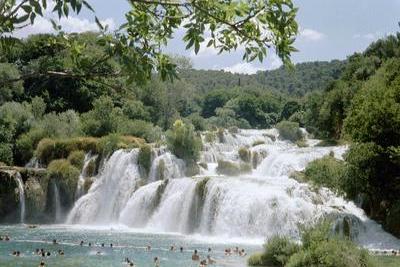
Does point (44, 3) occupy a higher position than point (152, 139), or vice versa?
point (152, 139)

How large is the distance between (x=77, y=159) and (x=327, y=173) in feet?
54.1

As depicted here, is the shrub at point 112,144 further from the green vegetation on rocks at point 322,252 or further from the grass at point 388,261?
the green vegetation on rocks at point 322,252

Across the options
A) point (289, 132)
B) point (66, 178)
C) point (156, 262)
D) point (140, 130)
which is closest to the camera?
point (156, 262)

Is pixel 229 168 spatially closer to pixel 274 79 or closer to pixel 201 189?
pixel 201 189

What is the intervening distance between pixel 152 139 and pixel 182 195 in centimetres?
1357

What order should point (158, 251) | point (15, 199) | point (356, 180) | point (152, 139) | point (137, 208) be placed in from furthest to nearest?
point (152, 139), point (15, 199), point (137, 208), point (356, 180), point (158, 251)

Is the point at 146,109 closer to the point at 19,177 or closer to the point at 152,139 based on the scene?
the point at 152,139

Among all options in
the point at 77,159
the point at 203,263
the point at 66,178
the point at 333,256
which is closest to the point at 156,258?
the point at 203,263

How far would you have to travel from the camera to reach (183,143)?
36625 mm

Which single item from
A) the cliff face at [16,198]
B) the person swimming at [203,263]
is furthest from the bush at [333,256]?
the cliff face at [16,198]

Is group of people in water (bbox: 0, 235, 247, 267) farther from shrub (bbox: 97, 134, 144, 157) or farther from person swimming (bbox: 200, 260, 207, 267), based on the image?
shrub (bbox: 97, 134, 144, 157)

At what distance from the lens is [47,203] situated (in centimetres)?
3591

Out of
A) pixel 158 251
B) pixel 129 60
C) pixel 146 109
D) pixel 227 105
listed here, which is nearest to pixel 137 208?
pixel 158 251

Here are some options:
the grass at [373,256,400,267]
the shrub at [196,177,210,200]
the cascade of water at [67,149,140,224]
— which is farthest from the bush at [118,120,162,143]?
the grass at [373,256,400,267]
